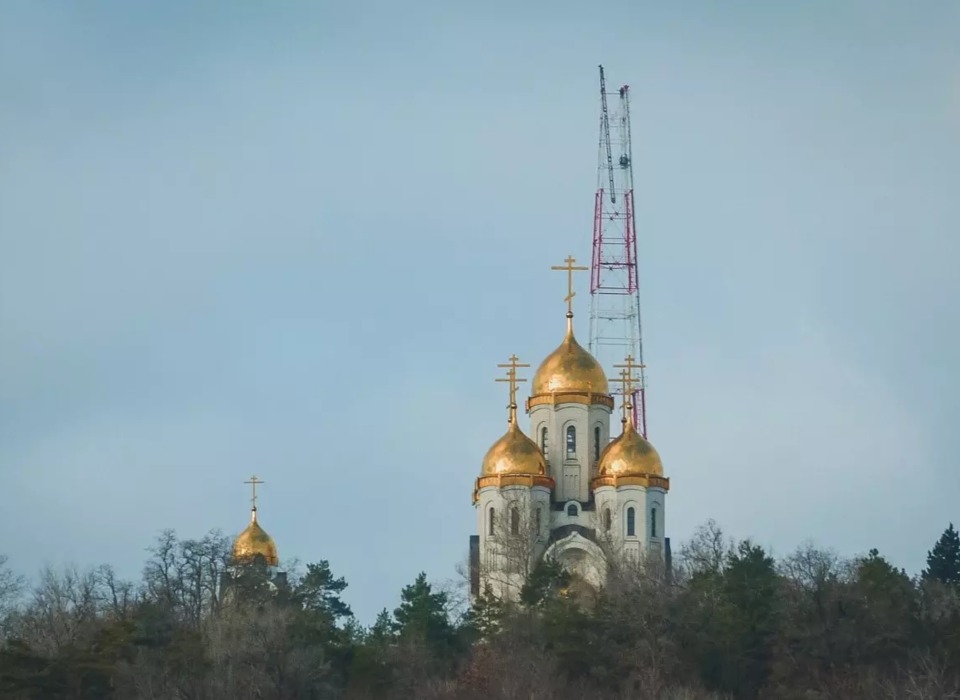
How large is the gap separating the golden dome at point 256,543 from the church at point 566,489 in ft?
35.7

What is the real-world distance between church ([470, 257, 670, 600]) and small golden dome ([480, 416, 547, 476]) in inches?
1.2

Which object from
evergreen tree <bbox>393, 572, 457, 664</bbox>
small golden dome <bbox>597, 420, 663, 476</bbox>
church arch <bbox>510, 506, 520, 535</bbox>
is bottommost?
evergreen tree <bbox>393, 572, 457, 664</bbox>

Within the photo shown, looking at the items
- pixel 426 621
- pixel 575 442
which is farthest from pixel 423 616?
pixel 575 442

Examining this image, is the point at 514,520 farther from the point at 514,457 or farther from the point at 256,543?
the point at 256,543

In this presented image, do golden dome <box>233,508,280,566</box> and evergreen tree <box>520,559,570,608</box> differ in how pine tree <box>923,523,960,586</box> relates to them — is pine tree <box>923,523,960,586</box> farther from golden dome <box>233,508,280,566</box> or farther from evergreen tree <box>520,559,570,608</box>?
golden dome <box>233,508,280,566</box>

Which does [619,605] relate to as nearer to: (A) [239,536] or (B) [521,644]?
(B) [521,644]

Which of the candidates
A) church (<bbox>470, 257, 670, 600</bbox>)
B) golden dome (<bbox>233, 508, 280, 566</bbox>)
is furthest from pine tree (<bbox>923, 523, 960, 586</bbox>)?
golden dome (<bbox>233, 508, 280, 566</bbox>)

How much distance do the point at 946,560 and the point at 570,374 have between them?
13.4 metres

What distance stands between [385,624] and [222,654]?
23.3 feet

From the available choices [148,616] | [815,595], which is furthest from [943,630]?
[148,616]

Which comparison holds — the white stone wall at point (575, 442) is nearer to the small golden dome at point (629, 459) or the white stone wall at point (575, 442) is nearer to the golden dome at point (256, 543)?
the small golden dome at point (629, 459)

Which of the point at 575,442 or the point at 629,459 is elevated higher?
the point at 575,442

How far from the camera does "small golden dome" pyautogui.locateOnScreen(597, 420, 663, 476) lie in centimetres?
9412

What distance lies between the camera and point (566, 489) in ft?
314
